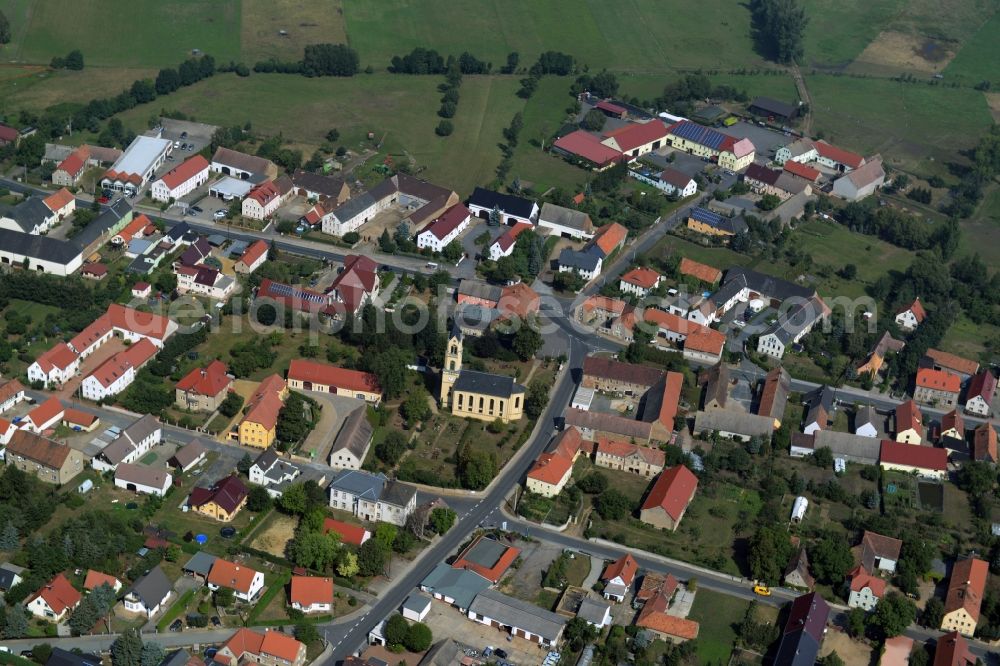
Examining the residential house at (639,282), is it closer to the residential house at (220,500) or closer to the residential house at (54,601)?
the residential house at (220,500)

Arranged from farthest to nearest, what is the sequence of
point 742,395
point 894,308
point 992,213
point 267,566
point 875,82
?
point 875,82 < point 992,213 < point 894,308 < point 742,395 < point 267,566

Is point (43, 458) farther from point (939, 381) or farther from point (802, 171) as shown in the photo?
point (802, 171)

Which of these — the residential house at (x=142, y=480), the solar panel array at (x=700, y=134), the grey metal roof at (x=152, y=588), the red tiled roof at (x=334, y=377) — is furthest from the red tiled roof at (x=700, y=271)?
the grey metal roof at (x=152, y=588)

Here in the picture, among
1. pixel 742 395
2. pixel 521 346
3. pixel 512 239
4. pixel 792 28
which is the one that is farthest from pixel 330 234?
pixel 792 28

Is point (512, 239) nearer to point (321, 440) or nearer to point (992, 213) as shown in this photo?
point (321, 440)

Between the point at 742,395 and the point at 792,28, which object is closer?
the point at 742,395

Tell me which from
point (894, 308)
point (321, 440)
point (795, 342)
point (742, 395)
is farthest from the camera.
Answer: point (894, 308)
